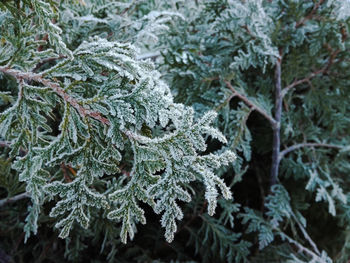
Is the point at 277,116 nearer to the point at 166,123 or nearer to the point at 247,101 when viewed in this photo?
the point at 247,101

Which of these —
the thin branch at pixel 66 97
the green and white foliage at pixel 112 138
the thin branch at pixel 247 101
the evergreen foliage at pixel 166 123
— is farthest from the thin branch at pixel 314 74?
the thin branch at pixel 66 97

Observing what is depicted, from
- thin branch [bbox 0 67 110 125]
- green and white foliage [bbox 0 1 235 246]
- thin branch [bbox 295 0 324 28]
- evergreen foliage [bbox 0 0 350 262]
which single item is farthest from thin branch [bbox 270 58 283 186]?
thin branch [bbox 0 67 110 125]

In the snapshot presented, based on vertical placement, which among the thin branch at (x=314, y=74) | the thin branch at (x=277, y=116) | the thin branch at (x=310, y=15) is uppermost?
the thin branch at (x=310, y=15)

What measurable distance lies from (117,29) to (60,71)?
1.77 feet

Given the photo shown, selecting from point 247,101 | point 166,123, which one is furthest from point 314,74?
point 166,123

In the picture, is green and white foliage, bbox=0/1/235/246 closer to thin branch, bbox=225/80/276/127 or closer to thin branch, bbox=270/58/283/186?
thin branch, bbox=225/80/276/127

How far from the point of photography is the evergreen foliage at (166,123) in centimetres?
100

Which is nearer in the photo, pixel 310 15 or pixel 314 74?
pixel 310 15

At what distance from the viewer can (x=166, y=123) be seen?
1.00 m

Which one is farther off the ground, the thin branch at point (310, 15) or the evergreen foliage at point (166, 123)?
the thin branch at point (310, 15)

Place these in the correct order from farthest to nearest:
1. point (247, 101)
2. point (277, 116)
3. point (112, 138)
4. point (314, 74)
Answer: point (314, 74), point (277, 116), point (247, 101), point (112, 138)

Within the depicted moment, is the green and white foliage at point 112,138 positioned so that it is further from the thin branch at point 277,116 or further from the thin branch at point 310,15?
the thin branch at point 310,15

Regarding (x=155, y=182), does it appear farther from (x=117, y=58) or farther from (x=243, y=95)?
(x=243, y=95)

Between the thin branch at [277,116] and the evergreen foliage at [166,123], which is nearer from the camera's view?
the evergreen foliage at [166,123]
